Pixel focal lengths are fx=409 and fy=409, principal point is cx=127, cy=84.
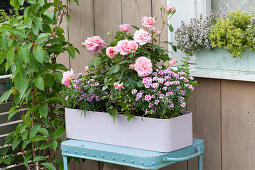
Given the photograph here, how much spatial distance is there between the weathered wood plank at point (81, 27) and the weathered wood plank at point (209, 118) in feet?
2.44

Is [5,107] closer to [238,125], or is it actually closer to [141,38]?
[141,38]

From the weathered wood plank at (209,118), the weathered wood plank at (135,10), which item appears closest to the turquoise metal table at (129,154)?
the weathered wood plank at (209,118)

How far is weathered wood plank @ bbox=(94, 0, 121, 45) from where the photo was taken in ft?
6.93

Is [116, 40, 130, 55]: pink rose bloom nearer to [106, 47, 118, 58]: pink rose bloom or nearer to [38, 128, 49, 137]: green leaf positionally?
[106, 47, 118, 58]: pink rose bloom

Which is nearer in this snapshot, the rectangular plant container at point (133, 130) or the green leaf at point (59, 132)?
the rectangular plant container at point (133, 130)

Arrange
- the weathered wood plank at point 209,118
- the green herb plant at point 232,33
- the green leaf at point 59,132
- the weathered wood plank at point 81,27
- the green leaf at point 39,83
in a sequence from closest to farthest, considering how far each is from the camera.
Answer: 1. the green herb plant at point 232,33
2. the weathered wood plank at point 209,118
3. the green leaf at point 39,83
4. the green leaf at point 59,132
5. the weathered wood plank at point 81,27

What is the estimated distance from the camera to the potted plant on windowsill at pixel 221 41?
157 centimetres

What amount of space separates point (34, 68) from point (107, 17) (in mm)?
487

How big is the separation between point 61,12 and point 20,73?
1.76ft

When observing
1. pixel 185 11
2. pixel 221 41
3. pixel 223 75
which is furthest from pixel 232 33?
pixel 185 11

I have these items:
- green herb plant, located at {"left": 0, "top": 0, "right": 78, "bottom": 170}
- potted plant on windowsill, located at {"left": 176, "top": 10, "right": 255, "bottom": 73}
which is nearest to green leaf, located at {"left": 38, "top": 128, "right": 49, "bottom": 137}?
green herb plant, located at {"left": 0, "top": 0, "right": 78, "bottom": 170}

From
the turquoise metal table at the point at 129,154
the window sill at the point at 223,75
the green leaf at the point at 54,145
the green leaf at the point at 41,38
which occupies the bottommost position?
the green leaf at the point at 54,145

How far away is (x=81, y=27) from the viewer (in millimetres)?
2303

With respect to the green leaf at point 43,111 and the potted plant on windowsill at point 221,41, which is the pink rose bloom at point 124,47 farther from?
the green leaf at point 43,111
